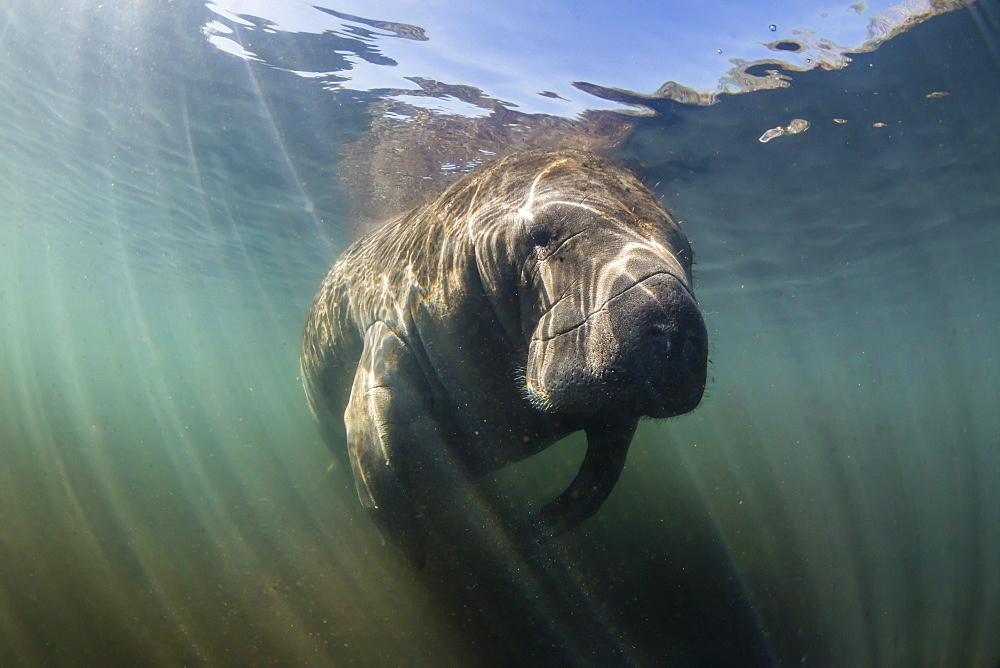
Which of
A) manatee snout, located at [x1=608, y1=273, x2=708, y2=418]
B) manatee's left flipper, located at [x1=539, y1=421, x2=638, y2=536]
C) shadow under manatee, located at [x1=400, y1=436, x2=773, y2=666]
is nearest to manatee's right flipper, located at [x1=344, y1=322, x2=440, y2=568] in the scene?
shadow under manatee, located at [x1=400, y1=436, x2=773, y2=666]

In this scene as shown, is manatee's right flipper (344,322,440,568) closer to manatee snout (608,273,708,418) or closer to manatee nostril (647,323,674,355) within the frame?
manatee snout (608,273,708,418)

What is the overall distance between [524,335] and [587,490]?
47.2 inches

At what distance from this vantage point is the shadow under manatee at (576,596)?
378 centimetres

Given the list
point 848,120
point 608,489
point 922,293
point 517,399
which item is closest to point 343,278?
point 517,399

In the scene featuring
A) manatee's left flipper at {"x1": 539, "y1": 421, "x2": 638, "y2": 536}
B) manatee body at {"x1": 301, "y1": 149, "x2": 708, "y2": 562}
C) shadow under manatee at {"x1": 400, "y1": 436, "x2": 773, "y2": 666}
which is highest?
manatee body at {"x1": 301, "y1": 149, "x2": 708, "y2": 562}

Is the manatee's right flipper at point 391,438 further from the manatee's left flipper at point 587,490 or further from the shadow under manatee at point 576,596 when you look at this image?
the manatee's left flipper at point 587,490

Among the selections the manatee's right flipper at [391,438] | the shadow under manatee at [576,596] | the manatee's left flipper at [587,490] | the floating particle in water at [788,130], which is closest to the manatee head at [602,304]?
the manatee's right flipper at [391,438]

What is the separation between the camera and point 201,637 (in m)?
4.22

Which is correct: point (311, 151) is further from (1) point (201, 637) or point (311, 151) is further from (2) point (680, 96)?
(1) point (201, 637)

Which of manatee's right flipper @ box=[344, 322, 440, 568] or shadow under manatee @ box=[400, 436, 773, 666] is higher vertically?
manatee's right flipper @ box=[344, 322, 440, 568]

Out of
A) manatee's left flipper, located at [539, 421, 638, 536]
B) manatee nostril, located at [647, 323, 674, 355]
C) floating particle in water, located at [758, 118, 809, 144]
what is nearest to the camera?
manatee nostril, located at [647, 323, 674, 355]

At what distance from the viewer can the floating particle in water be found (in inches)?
306

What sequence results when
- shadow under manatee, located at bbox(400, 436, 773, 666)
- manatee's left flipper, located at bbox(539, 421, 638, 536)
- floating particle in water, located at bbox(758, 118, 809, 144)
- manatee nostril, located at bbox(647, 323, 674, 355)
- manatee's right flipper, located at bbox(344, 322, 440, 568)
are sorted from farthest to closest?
floating particle in water, located at bbox(758, 118, 809, 144) < shadow under manatee, located at bbox(400, 436, 773, 666) < manatee's left flipper, located at bbox(539, 421, 638, 536) < manatee's right flipper, located at bbox(344, 322, 440, 568) < manatee nostril, located at bbox(647, 323, 674, 355)

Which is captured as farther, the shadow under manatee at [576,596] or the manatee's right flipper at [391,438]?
the shadow under manatee at [576,596]
